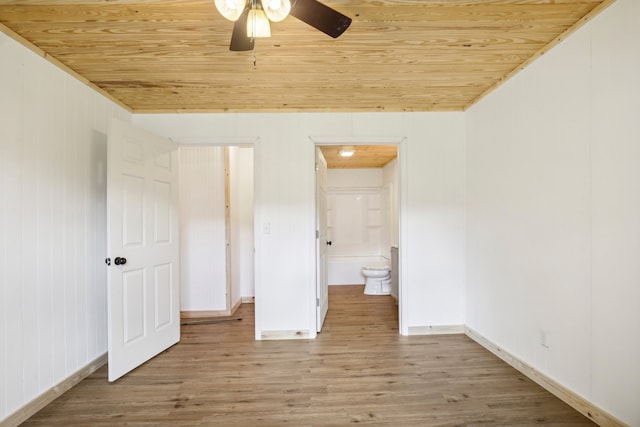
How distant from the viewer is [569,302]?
73.9 inches

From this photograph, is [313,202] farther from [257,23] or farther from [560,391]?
[560,391]

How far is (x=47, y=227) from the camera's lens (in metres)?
1.98

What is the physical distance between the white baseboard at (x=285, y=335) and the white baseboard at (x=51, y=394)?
4.43 feet

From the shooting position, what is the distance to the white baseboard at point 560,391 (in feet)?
5.46

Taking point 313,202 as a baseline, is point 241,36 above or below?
above

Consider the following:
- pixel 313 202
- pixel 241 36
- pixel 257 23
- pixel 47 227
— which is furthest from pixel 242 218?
pixel 257 23

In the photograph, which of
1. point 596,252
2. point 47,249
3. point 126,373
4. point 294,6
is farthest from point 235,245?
point 596,252

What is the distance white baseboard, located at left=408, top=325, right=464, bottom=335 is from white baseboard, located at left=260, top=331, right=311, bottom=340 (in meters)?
1.07

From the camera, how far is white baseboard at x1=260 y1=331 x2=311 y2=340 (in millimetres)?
2969

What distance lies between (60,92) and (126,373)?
7.03 ft

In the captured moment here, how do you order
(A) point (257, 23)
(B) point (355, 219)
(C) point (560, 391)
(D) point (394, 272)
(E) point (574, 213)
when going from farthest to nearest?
(B) point (355, 219) < (D) point (394, 272) < (C) point (560, 391) < (E) point (574, 213) < (A) point (257, 23)

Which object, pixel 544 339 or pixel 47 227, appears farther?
pixel 544 339

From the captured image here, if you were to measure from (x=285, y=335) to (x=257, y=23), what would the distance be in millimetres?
2630

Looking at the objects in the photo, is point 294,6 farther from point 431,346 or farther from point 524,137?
point 431,346
